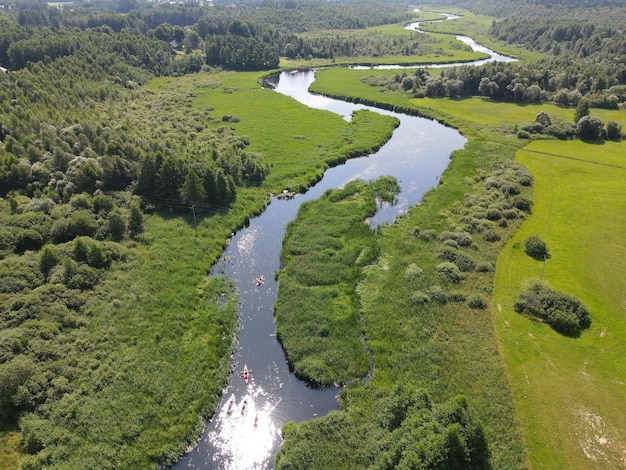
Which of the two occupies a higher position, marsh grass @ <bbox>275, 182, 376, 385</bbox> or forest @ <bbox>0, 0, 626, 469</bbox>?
forest @ <bbox>0, 0, 626, 469</bbox>

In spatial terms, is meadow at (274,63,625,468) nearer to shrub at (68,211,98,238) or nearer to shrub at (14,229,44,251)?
shrub at (68,211,98,238)

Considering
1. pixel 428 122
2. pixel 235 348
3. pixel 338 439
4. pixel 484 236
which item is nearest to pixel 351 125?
pixel 428 122

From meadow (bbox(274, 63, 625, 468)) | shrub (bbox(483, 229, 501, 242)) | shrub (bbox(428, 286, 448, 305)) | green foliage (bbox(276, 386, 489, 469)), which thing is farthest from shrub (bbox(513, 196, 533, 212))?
green foliage (bbox(276, 386, 489, 469))

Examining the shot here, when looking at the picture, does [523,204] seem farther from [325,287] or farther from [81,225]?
[81,225]

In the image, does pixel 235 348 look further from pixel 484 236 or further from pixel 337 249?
pixel 484 236

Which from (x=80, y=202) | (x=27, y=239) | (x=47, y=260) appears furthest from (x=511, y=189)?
(x=27, y=239)

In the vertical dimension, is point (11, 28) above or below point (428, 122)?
above
